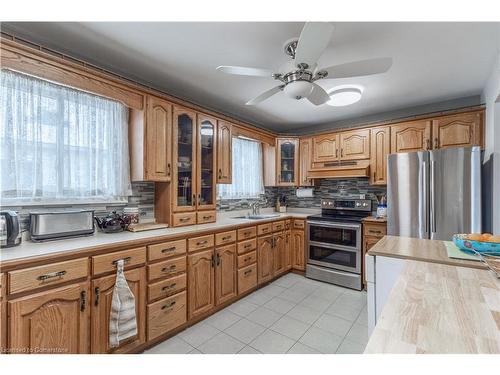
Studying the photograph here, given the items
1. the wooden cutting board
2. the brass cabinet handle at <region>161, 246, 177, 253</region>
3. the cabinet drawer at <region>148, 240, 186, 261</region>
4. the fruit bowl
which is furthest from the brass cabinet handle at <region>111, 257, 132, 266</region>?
the fruit bowl

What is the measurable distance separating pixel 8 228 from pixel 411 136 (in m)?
3.89

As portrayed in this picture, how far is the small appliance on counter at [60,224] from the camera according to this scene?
1634 mm

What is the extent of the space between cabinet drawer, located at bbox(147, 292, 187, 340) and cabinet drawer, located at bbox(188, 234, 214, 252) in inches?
15.5

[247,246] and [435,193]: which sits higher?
[435,193]

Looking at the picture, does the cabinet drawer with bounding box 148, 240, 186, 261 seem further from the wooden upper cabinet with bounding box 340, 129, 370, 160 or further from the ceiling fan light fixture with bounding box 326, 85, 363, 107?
the wooden upper cabinet with bounding box 340, 129, 370, 160

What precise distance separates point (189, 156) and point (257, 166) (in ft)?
5.14

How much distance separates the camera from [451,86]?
2592 mm

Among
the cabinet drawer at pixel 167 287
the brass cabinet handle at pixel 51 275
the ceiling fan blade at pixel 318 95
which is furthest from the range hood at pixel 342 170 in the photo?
the brass cabinet handle at pixel 51 275

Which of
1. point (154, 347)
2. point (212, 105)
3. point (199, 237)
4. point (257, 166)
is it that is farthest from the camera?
point (257, 166)

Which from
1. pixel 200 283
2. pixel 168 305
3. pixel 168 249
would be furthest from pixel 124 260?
pixel 200 283

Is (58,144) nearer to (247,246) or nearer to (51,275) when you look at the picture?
(51,275)

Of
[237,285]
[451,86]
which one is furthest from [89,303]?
[451,86]

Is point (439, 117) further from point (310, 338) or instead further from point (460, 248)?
point (310, 338)

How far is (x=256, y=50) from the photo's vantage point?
6.24ft
